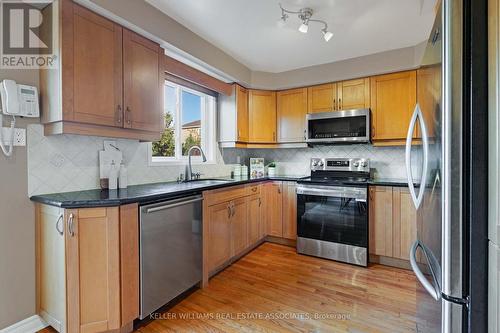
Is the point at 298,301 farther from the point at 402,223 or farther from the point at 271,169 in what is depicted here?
the point at 271,169

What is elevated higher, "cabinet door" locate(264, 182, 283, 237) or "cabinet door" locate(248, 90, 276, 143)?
"cabinet door" locate(248, 90, 276, 143)

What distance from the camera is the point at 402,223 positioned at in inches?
108

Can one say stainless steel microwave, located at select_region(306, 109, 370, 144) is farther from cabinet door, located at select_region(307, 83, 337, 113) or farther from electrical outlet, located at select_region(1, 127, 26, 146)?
electrical outlet, located at select_region(1, 127, 26, 146)

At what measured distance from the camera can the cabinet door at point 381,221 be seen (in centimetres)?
279

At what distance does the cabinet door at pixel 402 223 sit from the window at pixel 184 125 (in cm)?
A: 234

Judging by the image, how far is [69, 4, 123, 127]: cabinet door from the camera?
1.67 m

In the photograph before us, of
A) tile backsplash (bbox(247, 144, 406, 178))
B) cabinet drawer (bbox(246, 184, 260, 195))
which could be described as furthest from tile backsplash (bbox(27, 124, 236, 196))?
tile backsplash (bbox(247, 144, 406, 178))

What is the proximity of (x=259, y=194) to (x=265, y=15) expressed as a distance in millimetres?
2070

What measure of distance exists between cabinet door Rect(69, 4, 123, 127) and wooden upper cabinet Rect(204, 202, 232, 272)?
3.89ft

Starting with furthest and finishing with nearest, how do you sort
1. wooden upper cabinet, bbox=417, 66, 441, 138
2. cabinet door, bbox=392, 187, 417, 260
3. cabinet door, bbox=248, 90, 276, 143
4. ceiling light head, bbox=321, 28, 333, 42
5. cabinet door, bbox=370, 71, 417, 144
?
cabinet door, bbox=248, 90, 276, 143, cabinet door, bbox=370, 71, 417, 144, cabinet door, bbox=392, 187, 417, 260, ceiling light head, bbox=321, 28, 333, 42, wooden upper cabinet, bbox=417, 66, 441, 138

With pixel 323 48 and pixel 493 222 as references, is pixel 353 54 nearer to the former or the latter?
pixel 323 48

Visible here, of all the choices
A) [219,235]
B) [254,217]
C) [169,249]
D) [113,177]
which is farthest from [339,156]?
[113,177]

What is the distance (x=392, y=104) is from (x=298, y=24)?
155cm

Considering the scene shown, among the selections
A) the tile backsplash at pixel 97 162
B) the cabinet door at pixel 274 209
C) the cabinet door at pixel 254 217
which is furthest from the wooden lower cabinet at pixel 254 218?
the tile backsplash at pixel 97 162
